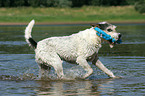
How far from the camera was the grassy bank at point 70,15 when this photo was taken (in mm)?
55478

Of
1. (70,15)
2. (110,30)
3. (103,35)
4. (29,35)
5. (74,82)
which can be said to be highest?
(110,30)

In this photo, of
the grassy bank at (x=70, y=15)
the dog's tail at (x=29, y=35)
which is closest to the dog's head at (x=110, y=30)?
the dog's tail at (x=29, y=35)

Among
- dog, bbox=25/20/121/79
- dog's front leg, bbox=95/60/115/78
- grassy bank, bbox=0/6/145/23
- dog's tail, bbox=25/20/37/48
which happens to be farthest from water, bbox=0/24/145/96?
grassy bank, bbox=0/6/145/23

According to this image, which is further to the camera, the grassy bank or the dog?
the grassy bank

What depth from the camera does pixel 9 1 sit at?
2876 inches

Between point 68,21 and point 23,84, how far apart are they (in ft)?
146

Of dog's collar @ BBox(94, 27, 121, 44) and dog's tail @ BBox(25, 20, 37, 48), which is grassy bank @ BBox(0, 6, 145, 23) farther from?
dog's collar @ BBox(94, 27, 121, 44)

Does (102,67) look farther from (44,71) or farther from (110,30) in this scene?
(44,71)

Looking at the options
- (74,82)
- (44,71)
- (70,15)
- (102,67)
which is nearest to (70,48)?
(74,82)

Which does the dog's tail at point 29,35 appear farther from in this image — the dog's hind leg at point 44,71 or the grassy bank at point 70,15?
the grassy bank at point 70,15

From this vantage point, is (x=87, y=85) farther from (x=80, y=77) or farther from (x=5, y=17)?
(x=5, y=17)

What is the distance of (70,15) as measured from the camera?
59.7m

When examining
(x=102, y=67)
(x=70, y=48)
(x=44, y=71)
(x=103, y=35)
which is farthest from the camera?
(x=102, y=67)

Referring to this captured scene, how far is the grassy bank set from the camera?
55.5 meters
